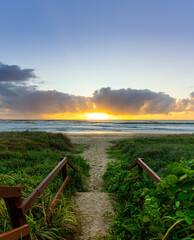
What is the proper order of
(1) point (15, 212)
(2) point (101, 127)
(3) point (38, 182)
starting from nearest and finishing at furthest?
(1) point (15, 212), (3) point (38, 182), (2) point (101, 127)

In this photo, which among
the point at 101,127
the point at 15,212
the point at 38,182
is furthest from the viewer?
the point at 101,127

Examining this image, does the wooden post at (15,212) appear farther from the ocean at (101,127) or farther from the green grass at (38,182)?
the ocean at (101,127)

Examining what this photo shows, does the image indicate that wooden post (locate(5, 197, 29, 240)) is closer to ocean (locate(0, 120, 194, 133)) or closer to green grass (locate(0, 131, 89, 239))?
green grass (locate(0, 131, 89, 239))

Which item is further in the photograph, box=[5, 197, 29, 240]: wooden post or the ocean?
the ocean

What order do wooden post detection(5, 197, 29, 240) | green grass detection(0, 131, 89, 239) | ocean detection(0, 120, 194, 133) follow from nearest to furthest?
wooden post detection(5, 197, 29, 240), green grass detection(0, 131, 89, 239), ocean detection(0, 120, 194, 133)

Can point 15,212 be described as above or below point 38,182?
above

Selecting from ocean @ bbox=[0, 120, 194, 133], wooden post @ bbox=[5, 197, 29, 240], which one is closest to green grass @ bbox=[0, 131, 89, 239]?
wooden post @ bbox=[5, 197, 29, 240]

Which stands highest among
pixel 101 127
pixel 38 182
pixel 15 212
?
pixel 15 212

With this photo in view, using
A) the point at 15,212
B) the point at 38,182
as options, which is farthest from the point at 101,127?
the point at 15,212

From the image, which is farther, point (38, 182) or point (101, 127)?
point (101, 127)

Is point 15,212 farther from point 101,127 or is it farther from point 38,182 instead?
point 101,127

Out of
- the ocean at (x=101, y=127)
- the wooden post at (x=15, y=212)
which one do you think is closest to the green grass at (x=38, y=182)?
the wooden post at (x=15, y=212)

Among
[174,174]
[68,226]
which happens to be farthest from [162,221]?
[68,226]

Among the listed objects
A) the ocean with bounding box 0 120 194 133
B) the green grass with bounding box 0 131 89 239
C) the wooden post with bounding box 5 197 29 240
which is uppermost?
the wooden post with bounding box 5 197 29 240
